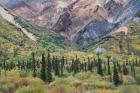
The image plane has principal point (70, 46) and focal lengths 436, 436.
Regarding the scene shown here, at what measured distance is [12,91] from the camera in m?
186

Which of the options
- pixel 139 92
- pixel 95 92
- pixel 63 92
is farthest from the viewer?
pixel 63 92

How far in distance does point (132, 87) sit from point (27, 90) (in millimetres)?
38263

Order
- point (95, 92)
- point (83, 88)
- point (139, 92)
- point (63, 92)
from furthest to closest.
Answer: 1. point (83, 88)
2. point (63, 92)
3. point (95, 92)
4. point (139, 92)

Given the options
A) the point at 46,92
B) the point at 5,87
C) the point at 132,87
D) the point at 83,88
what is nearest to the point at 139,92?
the point at 132,87

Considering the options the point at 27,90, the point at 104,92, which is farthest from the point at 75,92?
the point at 27,90

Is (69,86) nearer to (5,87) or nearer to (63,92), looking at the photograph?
(63,92)

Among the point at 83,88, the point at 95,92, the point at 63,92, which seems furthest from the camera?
the point at 83,88

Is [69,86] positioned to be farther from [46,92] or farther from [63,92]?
[46,92]

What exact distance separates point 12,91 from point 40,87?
2342 cm

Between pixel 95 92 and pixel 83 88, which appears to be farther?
pixel 83 88

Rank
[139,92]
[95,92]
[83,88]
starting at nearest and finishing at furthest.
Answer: [139,92] < [95,92] < [83,88]

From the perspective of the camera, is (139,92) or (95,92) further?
(95,92)

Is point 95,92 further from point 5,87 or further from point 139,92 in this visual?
point 5,87

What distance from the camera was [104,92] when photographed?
551ft
